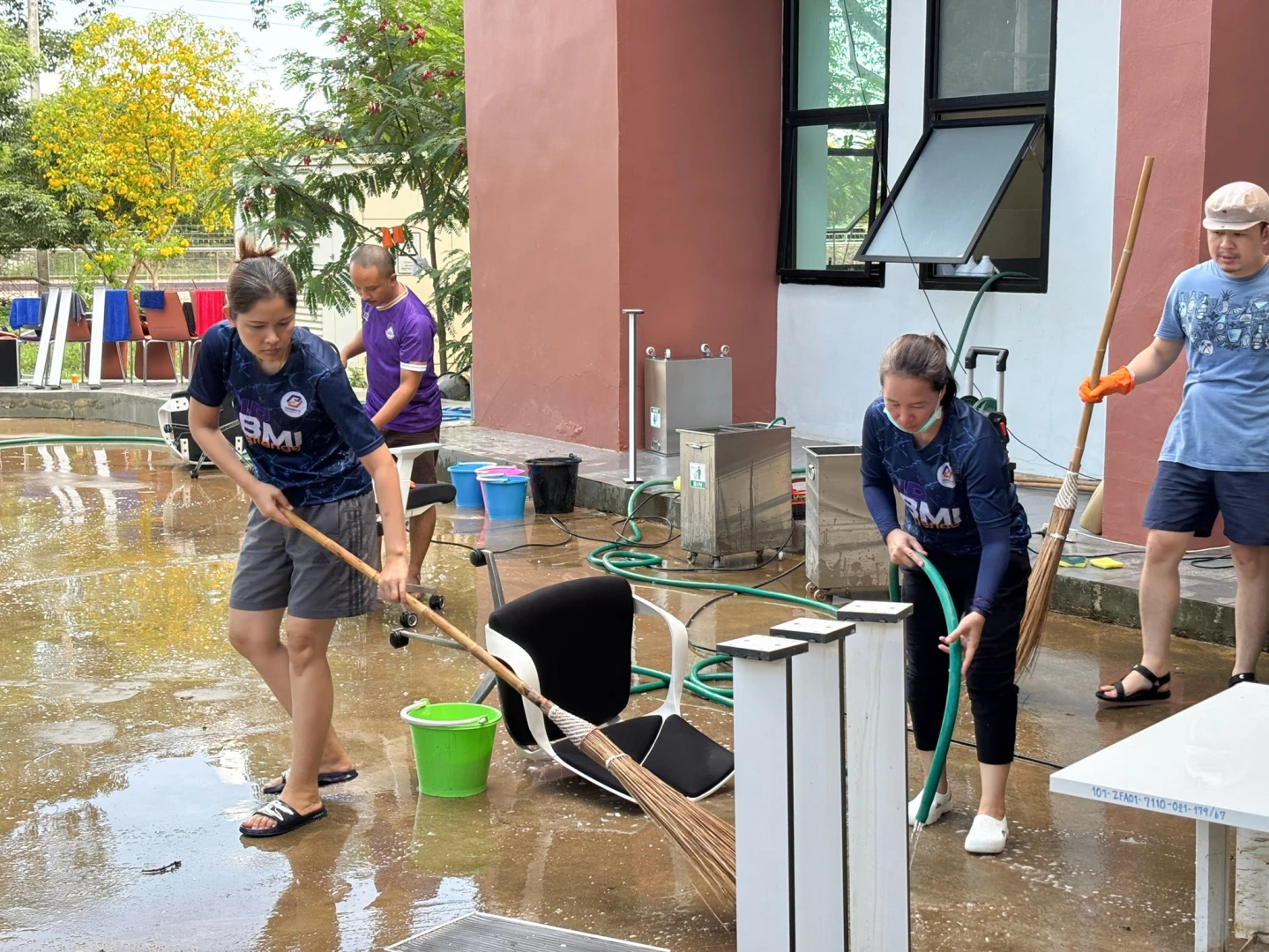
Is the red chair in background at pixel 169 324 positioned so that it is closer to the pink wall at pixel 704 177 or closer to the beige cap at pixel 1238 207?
the pink wall at pixel 704 177

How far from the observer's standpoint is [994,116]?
9.73m

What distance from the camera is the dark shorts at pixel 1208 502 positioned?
4957mm

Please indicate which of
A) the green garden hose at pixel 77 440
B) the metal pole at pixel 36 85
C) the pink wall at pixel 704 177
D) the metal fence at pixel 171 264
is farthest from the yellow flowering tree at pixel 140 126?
the pink wall at pixel 704 177

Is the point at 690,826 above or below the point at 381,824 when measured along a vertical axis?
above

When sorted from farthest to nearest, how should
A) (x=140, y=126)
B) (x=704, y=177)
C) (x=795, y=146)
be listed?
(x=140, y=126) < (x=795, y=146) < (x=704, y=177)

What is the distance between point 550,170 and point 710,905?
320 inches

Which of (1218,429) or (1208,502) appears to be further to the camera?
(1208,502)

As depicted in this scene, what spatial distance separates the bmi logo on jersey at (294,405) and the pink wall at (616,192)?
6.38 m

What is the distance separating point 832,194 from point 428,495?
5.49 m

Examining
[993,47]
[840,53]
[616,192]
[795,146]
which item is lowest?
[616,192]

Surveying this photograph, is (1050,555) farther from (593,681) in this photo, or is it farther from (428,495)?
(428,495)

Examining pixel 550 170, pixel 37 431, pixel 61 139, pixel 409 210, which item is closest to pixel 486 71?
pixel 550 170

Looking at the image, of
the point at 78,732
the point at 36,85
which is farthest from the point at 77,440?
the point at 36,85

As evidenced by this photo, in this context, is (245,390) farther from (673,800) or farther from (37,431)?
(37,431)
